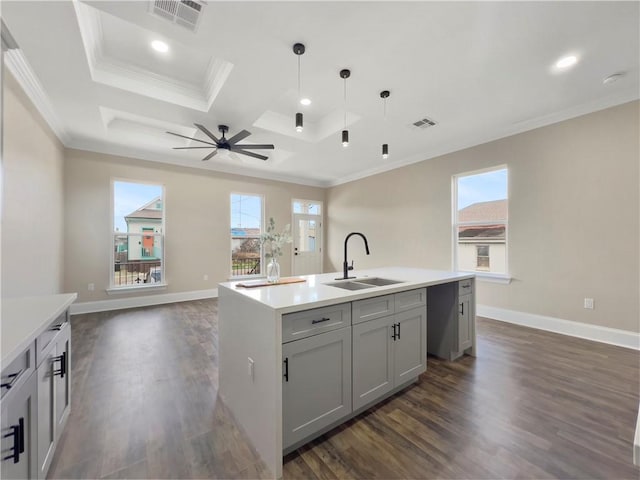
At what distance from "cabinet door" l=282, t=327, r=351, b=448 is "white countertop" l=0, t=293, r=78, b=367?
1029mm

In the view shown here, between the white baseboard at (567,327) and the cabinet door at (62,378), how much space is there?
4.92 meters

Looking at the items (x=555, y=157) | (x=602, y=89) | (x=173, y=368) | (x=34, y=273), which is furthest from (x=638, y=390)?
(x=34, y=273)

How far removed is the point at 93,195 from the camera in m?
4.55

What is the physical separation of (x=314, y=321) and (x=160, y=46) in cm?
299

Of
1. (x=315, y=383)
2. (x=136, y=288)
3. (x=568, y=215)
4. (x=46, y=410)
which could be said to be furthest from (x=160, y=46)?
(x=568, y=215)

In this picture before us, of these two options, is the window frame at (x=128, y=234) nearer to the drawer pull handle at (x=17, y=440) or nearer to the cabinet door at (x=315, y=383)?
the drawer pull handle at (x=17, y=440)

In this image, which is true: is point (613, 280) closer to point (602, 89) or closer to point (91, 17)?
point (602, 89)

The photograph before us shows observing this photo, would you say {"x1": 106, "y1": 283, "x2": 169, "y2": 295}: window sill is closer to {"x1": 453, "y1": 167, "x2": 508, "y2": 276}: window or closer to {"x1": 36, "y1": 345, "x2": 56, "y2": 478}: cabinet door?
{"x1": 36, "y1": 345, "x2": 56, "y2": 478}: cabinet door

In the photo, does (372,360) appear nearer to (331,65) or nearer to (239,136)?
(331,65)

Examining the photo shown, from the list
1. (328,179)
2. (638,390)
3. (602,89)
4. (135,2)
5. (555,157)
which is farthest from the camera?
(328,179)

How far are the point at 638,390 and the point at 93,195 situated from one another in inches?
288

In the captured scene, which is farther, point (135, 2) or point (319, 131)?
point (319, 131)

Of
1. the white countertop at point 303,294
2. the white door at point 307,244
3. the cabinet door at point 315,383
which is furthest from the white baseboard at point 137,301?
the cabinet door at point 315,383

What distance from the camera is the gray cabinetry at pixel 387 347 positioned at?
1.75m
